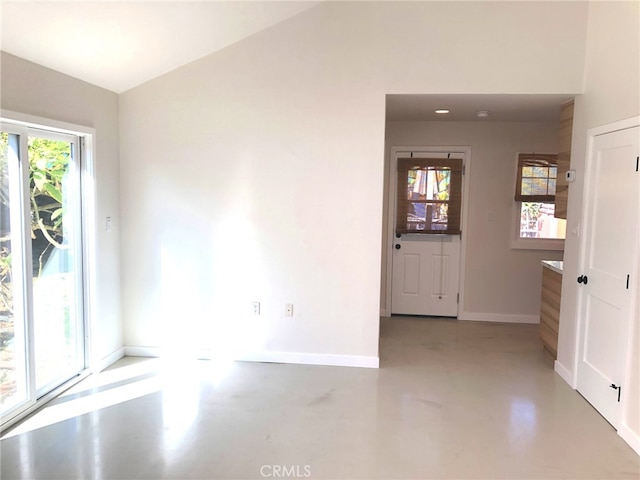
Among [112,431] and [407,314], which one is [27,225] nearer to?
[112,431]

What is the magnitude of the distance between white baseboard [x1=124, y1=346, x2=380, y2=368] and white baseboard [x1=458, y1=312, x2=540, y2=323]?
198 cm

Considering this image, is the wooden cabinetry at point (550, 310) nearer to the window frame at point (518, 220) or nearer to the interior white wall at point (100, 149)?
the window frame at point (518, 220)

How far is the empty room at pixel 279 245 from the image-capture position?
9.04ft

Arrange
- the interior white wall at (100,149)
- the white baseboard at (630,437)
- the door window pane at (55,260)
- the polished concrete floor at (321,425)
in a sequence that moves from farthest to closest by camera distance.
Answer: the door window pane at (55,260), the interior white wall at (100,149), the white baseboard at (630,437), the polished concrete floor at (321,425)

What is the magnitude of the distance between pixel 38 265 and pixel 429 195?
157 inches

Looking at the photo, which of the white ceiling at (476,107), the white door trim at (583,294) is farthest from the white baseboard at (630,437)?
the white ceiling at (476,107)

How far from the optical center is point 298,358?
4.03 m

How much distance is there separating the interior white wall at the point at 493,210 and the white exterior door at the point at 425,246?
0.14 m

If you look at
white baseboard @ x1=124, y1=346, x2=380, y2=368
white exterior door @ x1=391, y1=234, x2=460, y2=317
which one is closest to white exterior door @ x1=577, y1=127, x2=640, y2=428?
white baseboard @ x1=124, y1=346, x2=380, y2=368

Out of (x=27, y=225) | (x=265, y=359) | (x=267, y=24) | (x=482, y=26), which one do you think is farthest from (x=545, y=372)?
(x=27, y=225)

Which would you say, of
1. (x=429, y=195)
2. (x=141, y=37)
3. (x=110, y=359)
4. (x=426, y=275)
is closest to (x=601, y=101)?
(x=429, y=195)

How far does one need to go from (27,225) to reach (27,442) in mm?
1303

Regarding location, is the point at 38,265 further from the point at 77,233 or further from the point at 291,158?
the point at 291,158

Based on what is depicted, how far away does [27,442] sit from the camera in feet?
8.90
